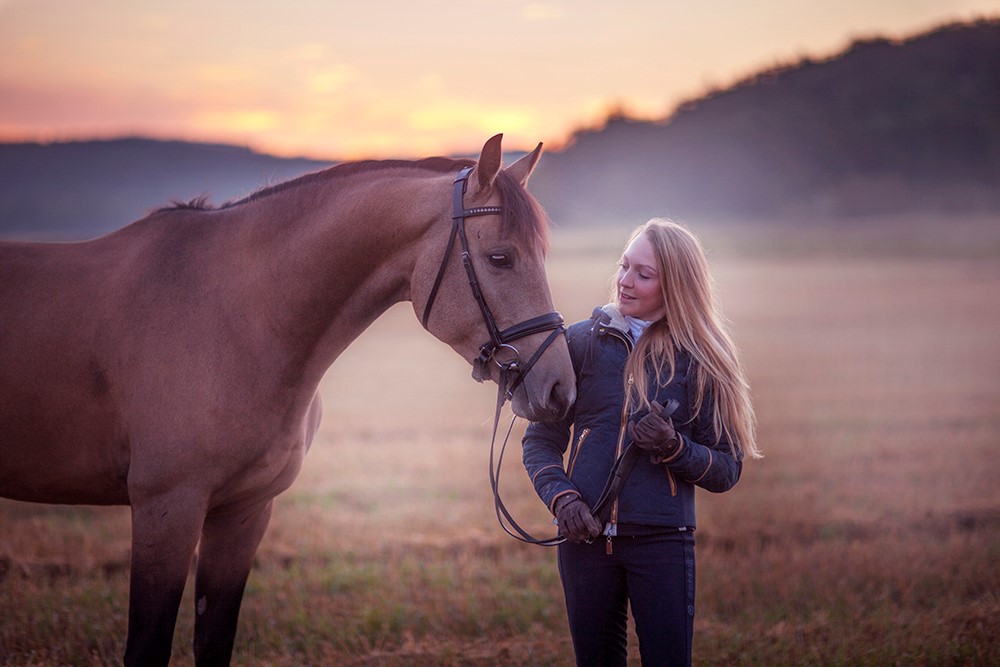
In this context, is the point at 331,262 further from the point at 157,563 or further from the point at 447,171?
the point at 157,563

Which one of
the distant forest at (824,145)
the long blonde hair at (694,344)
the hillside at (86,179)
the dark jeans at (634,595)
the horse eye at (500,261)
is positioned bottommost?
the dark jeans at (634,595)

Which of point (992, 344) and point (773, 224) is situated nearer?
point (992, 344)

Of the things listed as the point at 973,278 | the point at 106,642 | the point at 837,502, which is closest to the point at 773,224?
the point at 973,278

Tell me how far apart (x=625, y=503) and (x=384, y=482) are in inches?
242

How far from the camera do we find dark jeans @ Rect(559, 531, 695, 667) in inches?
119

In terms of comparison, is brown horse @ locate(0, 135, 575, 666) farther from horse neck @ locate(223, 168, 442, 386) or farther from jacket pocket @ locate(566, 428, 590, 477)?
jacket pocket @ locate(566, 428, 590, 477)

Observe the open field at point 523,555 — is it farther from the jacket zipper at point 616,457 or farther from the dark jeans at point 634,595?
the dark jeans at point 634,595

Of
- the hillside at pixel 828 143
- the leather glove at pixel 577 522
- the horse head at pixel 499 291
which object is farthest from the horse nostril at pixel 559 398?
the hillside at pixel 828 143

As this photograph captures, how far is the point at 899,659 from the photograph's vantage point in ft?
14.4

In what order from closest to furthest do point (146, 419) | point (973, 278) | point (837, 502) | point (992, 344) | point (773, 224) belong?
1. point (146, 419)
2. point (837, 502)
3. point (992, 344)
4. point (973, 278)
5. point (773, 224)

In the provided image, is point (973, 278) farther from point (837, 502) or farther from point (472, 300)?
point (472, 300)

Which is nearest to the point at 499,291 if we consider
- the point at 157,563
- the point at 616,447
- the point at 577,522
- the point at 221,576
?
the point at 616,447

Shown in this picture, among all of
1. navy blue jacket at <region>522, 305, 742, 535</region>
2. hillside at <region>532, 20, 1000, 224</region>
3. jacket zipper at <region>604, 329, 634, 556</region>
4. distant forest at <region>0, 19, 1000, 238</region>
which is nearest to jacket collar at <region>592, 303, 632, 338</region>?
navy blue jacket at <region>522, 305, 742, 535</region>

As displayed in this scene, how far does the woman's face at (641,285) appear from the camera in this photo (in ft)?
10.8
